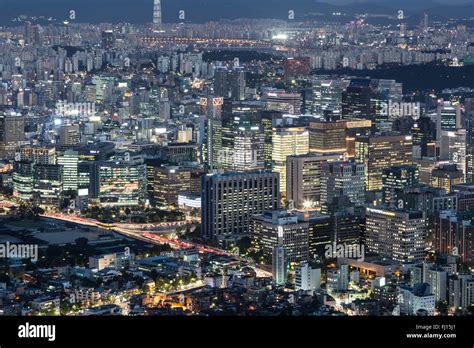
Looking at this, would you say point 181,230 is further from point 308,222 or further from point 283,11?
point 283,11

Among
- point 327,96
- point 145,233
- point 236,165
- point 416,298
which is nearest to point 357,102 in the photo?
point 327,96

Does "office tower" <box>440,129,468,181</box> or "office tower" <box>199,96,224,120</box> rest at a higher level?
"office tower" <box>199,96,224,120</box>

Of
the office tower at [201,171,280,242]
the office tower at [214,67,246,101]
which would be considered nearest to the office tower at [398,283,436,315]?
the office tower at [201,171,280,242]

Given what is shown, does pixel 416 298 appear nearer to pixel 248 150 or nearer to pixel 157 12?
pixel 157 12

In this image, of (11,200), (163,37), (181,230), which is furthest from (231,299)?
(163,37)

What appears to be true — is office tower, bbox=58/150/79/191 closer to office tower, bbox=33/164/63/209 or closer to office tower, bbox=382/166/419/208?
office tower, bbox=33/164/63/209

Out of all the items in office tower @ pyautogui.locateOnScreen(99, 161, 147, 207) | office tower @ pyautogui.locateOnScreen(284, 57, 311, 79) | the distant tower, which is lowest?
office tower @ pyautogui.locateOnScreen(99, 161, 147, 207)
